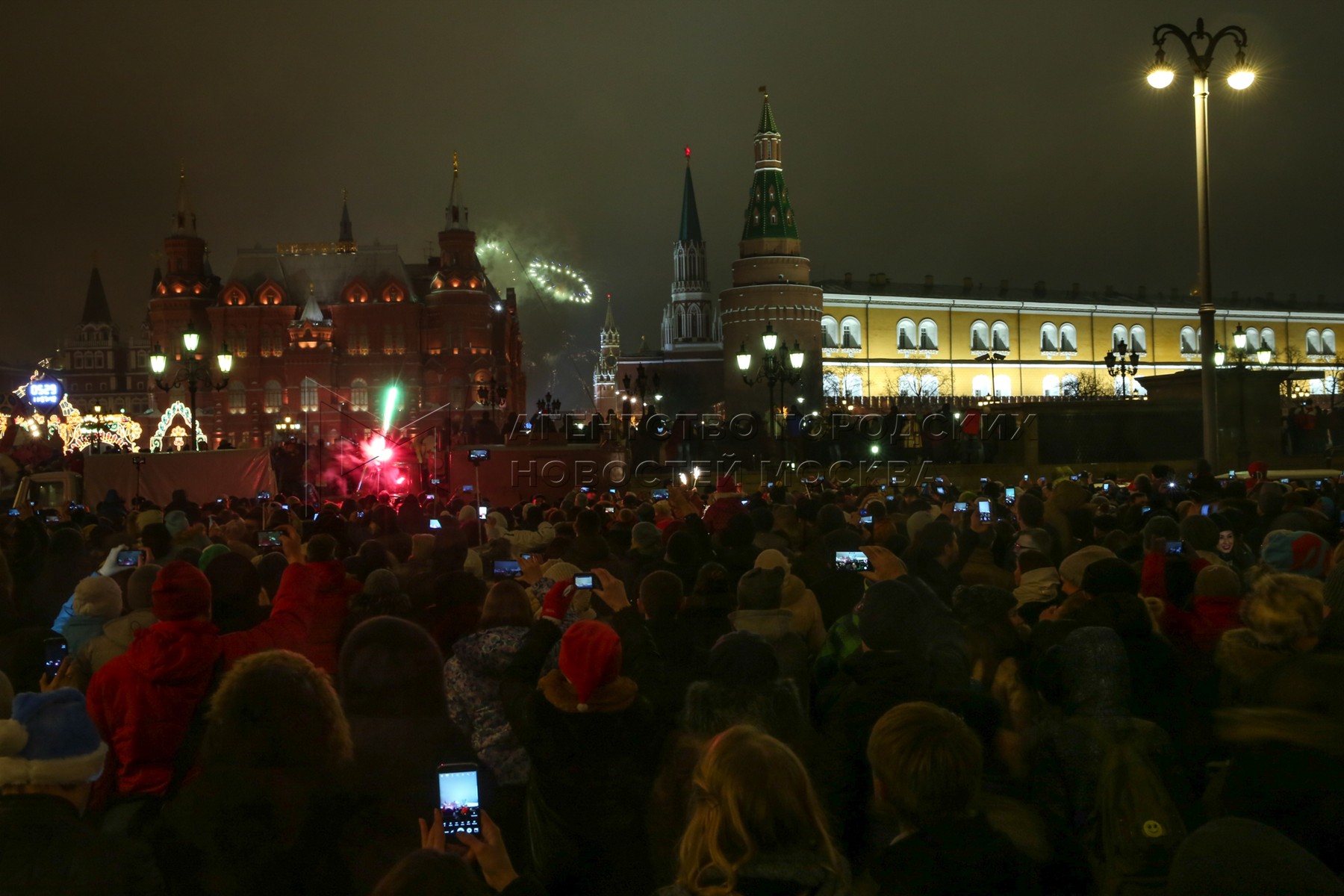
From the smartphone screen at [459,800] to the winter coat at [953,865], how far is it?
3.42ft

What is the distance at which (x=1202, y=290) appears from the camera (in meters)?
13.1

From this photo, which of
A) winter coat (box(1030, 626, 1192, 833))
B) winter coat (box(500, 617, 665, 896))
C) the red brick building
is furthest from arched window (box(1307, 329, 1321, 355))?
winter coat (box(500, 617, 665, 896))

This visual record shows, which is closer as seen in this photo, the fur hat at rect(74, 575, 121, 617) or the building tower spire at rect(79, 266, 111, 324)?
the fur hat at rect(74, 575, 121, 617)

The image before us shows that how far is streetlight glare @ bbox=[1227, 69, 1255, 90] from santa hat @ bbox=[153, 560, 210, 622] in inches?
481

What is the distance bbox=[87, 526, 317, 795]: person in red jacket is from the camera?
13.5 feet

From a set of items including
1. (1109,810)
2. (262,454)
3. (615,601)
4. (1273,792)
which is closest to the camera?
(1273,792)

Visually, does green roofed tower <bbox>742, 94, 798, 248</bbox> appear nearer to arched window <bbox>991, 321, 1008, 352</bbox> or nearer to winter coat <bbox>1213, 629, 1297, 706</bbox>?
arched window <bbox>991, 321, 1008, 352</bbox>

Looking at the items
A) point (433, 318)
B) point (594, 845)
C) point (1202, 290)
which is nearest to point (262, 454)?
point (1202, 290)

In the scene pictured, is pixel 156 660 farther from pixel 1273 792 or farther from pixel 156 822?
pixel 1273 792

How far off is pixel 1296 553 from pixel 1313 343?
9836cm

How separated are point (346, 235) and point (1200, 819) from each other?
3472 inches

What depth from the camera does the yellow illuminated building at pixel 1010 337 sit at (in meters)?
78.8

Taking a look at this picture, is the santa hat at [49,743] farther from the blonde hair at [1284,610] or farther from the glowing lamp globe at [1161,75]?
the glowing lamp globe at [1161,75]

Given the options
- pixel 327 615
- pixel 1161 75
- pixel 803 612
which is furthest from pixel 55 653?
pixel 1161 75
